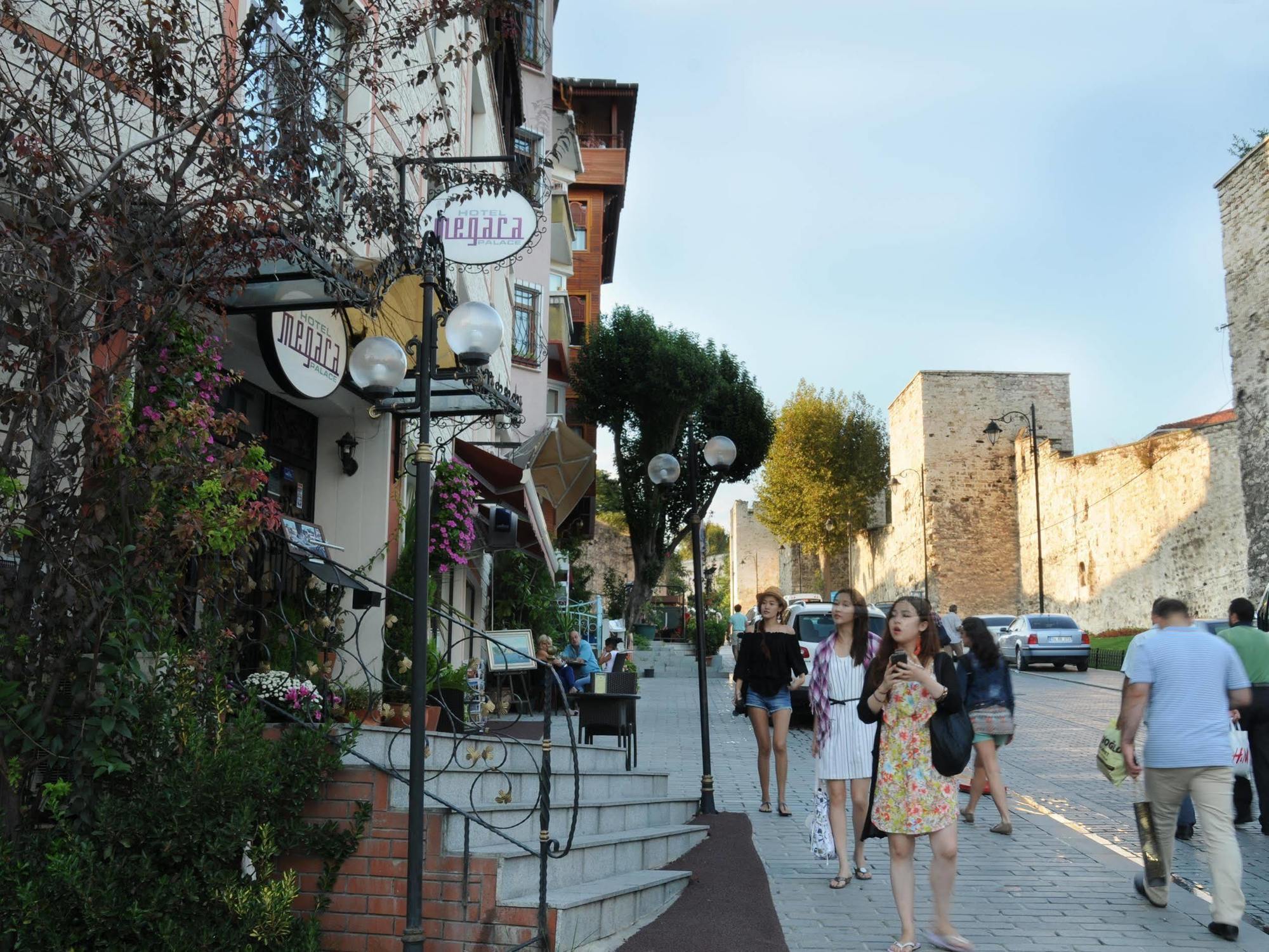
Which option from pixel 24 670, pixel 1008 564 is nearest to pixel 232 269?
pixel 24 670

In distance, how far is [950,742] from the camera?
18.5 ft

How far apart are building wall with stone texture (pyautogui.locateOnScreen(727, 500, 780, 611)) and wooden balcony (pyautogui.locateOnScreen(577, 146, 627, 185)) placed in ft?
159

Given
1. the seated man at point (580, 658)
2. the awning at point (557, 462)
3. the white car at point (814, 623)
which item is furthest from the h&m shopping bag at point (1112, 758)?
the awning at point (557, 462)

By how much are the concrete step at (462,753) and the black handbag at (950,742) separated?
2129mm

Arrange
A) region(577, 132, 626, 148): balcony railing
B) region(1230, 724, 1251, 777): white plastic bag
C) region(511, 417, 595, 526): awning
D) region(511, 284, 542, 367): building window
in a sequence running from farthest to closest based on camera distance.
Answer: region(577, 132, 626, 148): balcony railing, region(511, 284, 542, 367): building window, region(511, 417, 595, 526): awning, region(1230, 724, 1251, 777): white plastic bag

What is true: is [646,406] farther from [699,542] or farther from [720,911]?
[720,911]

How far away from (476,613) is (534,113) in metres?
14.1

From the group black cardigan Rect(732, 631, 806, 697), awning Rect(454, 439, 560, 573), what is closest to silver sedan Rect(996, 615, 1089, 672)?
awning Rect(454, 439, 560, 573)

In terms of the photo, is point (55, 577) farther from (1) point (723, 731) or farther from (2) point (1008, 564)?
(2) point (1008, 564)

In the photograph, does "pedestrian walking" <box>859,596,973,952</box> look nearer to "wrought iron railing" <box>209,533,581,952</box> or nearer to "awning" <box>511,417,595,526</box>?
"wrought iron railing" <box>209,533,581,952</box>

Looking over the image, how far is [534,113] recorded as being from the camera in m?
26.9

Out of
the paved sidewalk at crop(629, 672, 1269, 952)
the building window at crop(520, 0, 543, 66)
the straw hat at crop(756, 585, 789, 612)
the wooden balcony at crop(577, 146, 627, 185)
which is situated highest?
the wooden balcony at crop(577, 146, 627, 185)

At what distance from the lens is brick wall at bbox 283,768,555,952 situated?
5352 mm

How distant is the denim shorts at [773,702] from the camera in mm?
9664
